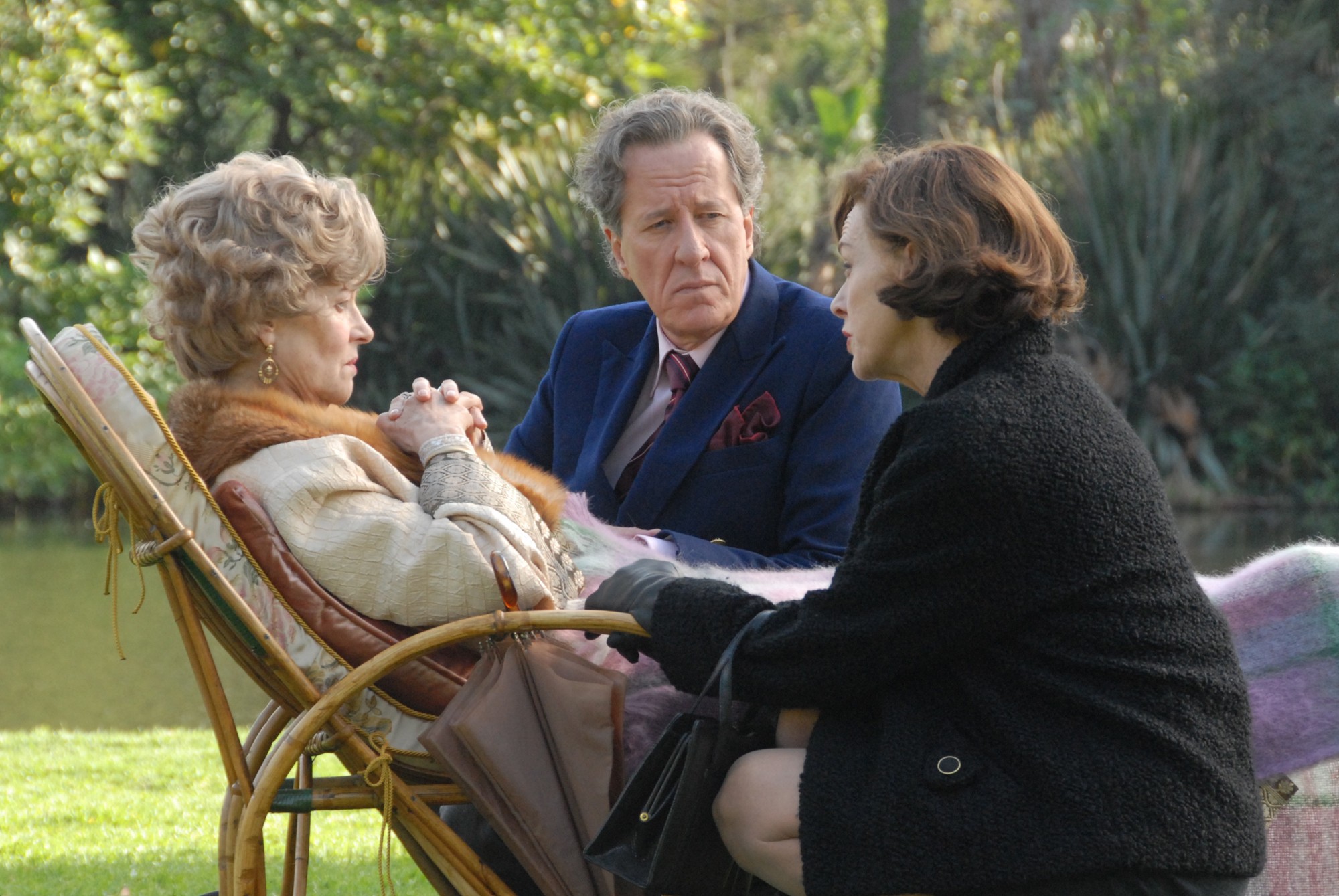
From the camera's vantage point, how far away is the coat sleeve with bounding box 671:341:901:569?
3.18m

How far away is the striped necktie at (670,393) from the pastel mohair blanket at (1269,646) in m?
0.67

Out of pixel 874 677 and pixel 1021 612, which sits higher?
pixel 1021 612

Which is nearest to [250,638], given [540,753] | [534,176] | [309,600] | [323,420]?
[309,600]

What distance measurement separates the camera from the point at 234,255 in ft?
8.34

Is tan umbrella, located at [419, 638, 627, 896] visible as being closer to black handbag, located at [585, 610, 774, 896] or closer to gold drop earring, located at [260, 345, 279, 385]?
black handbag, located at [585, 610, 774, 896]

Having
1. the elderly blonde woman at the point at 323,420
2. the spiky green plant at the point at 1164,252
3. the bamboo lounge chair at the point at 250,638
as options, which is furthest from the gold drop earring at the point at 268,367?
the spiky green plant at the point at 1164,252

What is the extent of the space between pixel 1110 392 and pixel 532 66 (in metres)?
6.54

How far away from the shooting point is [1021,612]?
2.04 meters

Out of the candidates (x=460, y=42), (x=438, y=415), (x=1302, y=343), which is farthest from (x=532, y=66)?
(x=438, y=415)

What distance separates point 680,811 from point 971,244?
0.97 m

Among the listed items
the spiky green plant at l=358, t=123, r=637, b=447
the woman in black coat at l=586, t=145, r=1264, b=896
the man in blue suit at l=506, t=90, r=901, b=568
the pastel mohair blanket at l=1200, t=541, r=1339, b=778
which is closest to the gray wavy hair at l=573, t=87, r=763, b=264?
the man in blue suit at l=506, t=90, r=901, b=568

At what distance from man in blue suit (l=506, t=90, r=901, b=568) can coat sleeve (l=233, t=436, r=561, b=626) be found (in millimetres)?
723

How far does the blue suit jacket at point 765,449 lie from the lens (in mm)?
3252

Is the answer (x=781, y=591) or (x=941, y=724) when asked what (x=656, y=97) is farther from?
(x=941, y=724)
